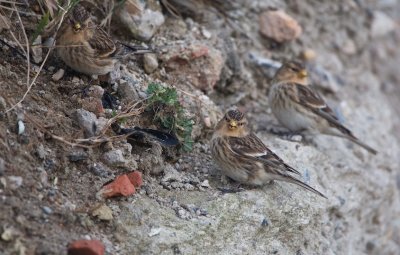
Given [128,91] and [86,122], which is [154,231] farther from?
[128,91]

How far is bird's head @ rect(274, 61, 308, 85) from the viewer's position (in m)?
7.29

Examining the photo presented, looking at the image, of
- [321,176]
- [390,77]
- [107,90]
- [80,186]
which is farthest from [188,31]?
[390,77]

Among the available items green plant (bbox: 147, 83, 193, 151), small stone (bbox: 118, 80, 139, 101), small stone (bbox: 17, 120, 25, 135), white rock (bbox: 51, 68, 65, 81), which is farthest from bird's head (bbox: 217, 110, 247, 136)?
small stone (bbox: 17, 120, 25, 135)

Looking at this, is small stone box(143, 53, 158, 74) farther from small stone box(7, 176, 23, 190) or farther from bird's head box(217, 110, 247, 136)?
small stone box(7, 176, 23, 190)

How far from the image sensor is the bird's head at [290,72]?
7.29m

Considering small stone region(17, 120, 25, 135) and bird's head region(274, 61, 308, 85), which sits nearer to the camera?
small stone region(17, 120, 25, 135)

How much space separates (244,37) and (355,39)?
218 cm

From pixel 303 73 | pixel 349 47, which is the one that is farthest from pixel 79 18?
pixel 349 47

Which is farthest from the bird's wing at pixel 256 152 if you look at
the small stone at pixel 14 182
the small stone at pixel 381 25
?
the small stone at pixel 381 25

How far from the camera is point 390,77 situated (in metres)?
9.56

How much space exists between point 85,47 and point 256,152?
1599mm

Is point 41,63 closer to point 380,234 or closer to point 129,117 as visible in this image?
point 129,117

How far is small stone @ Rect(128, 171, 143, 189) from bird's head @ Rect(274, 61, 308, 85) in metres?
2.62

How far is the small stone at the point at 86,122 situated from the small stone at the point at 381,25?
5.19 metres
